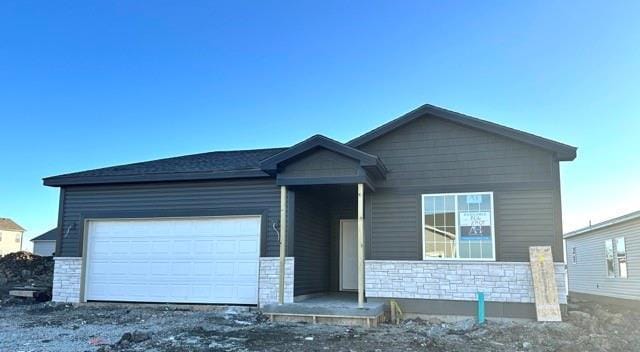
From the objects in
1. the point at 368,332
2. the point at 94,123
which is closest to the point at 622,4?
the point at 368,332

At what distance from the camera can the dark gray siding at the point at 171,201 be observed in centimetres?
1131

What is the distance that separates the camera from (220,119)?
1944cm

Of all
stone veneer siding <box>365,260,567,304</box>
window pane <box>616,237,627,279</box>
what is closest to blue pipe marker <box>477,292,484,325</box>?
stone veneer siding <box>365,260,567,304</box>

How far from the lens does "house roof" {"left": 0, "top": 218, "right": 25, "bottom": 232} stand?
4998 cm

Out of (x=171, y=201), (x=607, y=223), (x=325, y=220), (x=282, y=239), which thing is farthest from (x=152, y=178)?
(x=607, y=223)

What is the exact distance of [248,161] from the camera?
12.4 metres

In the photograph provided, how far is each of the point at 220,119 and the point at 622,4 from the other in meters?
13.6

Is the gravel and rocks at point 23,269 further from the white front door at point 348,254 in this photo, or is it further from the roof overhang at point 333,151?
the roof overhang at point 333,151

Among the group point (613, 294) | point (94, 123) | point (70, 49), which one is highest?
point (70, 49)

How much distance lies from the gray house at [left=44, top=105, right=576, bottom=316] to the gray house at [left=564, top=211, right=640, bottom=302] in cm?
736

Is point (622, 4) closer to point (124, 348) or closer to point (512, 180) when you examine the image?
point (512, 180)

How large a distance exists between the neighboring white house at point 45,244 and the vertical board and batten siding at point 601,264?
39467 mm

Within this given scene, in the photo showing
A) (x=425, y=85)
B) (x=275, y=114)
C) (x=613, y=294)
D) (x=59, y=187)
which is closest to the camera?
(x=59, y=187)

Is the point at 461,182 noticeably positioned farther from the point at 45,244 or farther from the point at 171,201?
the point at 45,244
